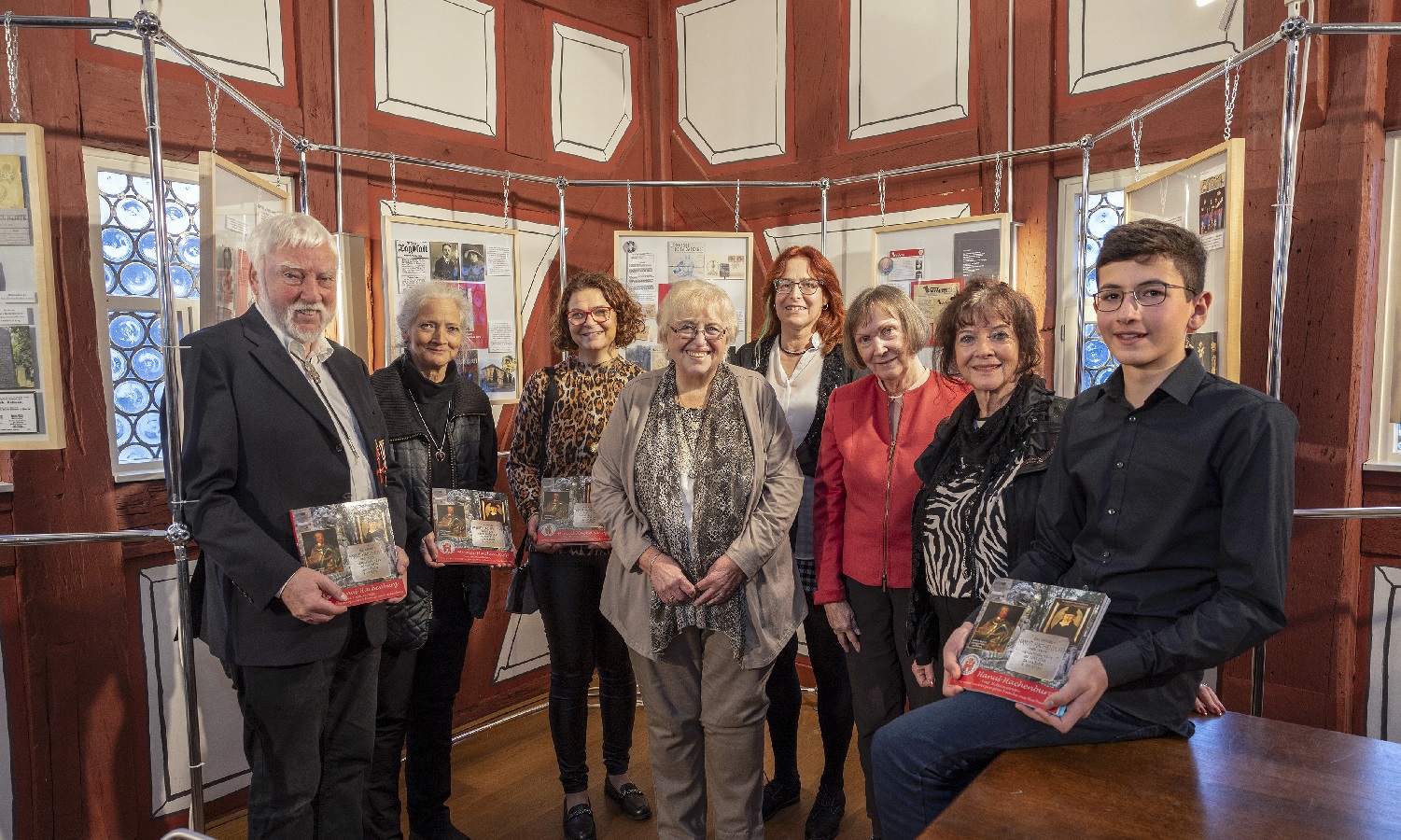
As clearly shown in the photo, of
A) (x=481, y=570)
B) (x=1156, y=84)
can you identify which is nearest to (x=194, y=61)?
(x=481, y=570)

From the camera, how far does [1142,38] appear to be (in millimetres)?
3396

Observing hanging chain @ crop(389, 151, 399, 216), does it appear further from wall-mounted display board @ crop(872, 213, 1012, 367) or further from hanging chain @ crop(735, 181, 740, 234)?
wall-mounted display board @ crop(872, 213, 1012, 367)

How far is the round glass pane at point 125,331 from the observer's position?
114 inches

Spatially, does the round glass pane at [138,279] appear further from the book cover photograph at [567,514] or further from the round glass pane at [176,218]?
the book cover photograph at [567,514]

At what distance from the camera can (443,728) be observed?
2910mm

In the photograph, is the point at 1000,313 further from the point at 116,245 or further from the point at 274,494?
the point at 116,245

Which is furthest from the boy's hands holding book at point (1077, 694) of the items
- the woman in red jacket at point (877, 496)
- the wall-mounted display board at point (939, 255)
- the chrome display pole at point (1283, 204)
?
the wall-mounted display board at point (939, 255)

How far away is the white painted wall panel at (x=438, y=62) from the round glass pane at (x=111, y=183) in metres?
1.17

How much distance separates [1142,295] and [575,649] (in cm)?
210

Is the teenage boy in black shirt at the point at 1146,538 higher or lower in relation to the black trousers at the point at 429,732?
higher

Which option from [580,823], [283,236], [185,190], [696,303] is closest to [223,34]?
[185,190]

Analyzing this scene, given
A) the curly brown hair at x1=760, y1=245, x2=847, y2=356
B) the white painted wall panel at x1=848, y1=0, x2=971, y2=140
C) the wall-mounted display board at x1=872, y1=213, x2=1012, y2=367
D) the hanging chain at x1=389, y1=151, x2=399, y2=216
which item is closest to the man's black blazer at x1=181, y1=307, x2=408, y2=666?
the curly brown hair at x1=760, y1=245, x2=847, y2=356

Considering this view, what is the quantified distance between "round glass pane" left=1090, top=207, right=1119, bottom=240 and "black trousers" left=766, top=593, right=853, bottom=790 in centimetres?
198

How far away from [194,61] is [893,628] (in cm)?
244
